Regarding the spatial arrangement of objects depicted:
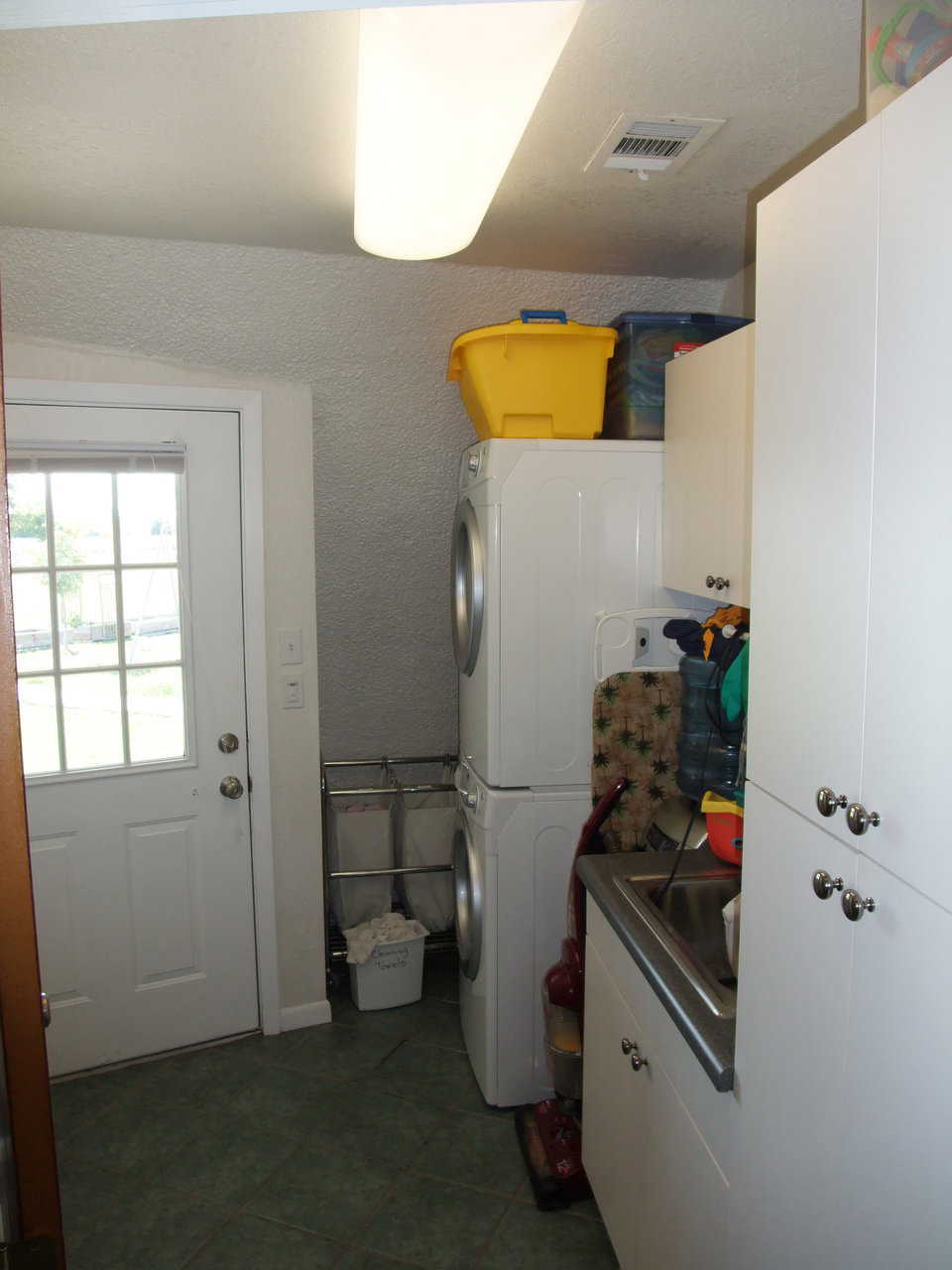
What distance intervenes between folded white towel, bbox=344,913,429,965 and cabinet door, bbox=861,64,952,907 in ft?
7.64

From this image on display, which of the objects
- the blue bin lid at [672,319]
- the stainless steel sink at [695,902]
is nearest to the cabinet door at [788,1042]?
the stainless steel sink at [695,902]

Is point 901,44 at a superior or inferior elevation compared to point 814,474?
superior

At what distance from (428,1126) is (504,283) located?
2.54m

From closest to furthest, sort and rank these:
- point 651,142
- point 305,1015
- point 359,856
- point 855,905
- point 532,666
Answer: point 855,905
point 651,142
point 532,666
point 305,1015
point 359,856

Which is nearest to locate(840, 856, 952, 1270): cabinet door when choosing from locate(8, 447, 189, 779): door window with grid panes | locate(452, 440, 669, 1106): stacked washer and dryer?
locate(452, 440, 669, 1106): stacked washer and dryer

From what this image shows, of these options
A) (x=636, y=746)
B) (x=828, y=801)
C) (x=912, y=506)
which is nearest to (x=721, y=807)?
(x=636, y=746)

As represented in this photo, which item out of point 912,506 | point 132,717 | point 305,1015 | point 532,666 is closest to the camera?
point 912,506

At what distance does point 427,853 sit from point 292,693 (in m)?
0.84

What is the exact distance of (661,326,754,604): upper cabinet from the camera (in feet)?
6.61

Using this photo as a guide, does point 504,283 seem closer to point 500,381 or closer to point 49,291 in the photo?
point 500,381

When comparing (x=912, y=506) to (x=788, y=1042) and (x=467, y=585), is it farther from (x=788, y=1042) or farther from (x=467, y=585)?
(x=467, y=585)

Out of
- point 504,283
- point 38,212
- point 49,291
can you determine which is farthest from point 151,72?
point 504,283

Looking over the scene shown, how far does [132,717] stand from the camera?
9.04 feet

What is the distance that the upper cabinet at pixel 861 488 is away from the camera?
0.86 metres
